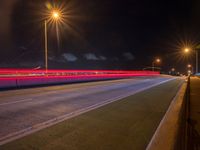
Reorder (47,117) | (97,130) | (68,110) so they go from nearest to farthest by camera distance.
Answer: (97,130), (47,117), (68,110)

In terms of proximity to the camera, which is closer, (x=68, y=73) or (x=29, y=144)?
(x=29, y=144)

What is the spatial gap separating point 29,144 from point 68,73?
25.3 meters

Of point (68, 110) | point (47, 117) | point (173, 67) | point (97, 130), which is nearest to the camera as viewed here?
point (97, 130)

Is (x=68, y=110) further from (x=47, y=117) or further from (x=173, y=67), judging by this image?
(x=173, y=67)

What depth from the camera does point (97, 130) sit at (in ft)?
18.3

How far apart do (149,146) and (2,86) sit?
629 inches

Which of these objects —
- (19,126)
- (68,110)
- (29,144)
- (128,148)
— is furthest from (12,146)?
(68,110)

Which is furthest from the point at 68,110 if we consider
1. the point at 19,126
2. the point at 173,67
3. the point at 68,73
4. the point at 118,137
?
the point at 173,67

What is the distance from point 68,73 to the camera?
96.6 feet

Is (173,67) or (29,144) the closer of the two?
(29,144)

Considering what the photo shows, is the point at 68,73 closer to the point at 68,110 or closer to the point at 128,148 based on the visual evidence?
the point at 68,110

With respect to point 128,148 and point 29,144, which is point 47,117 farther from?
point 128,148

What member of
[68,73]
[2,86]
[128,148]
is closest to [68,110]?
[128,148]

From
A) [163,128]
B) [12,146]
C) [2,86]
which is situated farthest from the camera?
[2,86]
